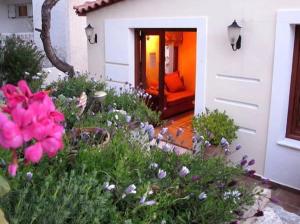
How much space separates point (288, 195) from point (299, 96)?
5.31ft

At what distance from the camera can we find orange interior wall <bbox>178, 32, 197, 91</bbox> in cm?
1060

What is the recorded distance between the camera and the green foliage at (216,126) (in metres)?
5.90

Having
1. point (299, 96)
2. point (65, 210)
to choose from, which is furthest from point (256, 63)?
point (65, 210)

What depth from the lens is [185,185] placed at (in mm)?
2156

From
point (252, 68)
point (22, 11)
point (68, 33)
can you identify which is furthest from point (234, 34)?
point (22, 11)

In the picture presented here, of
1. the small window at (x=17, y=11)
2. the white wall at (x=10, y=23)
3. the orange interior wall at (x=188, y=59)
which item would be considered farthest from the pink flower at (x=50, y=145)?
the small window at (x=17, y=11)

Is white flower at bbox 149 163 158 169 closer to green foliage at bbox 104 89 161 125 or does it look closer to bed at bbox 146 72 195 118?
green foliage at bbox 104 89 161 125

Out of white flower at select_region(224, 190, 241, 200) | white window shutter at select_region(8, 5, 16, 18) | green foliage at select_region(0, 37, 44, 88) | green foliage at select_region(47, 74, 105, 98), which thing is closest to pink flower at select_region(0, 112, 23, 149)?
white flower at select_region(224, 190, 241, 200)

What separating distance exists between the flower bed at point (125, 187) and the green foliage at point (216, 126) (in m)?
3.31

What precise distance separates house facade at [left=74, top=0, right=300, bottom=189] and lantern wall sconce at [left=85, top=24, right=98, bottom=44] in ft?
5.43

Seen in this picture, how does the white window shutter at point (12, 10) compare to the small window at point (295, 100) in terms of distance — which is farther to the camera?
the white window shutter at point (12, 10)

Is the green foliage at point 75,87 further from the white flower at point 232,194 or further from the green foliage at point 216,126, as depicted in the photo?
the white flower at point 232,194

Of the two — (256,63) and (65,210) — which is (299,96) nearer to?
A: (256,63)

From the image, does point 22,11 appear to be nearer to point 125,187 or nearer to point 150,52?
point 150,52
